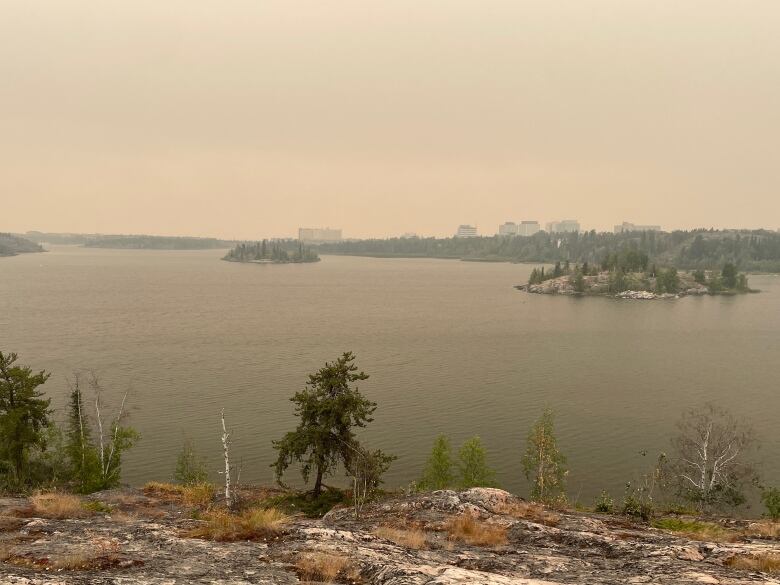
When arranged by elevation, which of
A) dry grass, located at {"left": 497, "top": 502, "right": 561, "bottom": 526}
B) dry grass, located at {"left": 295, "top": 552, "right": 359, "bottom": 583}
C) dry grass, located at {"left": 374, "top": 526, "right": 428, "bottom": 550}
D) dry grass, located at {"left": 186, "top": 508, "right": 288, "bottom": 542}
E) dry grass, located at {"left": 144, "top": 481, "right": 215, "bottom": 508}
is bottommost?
dry grass, located at {"left": 144, "top": 481, "right": 215, "bottom": 508}

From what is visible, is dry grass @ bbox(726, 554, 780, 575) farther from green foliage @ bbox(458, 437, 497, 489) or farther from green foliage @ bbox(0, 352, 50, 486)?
green foliage @ bbox(0, 352, 50, 486)

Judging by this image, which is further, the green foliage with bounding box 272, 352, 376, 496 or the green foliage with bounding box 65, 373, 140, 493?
the green foliage with bounding box 65, 373, 140, 493

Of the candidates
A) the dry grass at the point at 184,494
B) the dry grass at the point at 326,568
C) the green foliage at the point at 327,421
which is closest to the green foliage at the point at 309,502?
the green foliage at the point at 327,421

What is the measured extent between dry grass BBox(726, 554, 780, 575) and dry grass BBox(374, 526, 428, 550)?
30.4ft

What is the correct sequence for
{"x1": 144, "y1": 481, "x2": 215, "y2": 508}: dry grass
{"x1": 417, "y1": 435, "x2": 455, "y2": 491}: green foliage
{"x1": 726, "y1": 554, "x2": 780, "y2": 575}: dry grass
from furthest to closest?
{"x1": 417, "y1": 435, "x2": 455, "y2": 491}: green foliage
{"x1": 144, "y1": 481, "x2": 215, "y2": 508}: dry grass
{"x1": 726, "y1": 554, "x2": 780, "y2": 575}: dry grass

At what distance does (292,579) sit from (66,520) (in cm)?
1182

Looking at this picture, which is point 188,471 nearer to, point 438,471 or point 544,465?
point 438,471

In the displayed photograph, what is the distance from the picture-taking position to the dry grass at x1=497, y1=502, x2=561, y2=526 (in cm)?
2128

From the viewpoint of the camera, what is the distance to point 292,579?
44.0 feet

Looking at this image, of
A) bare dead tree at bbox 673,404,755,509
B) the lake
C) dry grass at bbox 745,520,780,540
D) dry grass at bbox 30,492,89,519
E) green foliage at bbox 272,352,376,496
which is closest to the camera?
dry grass at bbox 745,520,780,540

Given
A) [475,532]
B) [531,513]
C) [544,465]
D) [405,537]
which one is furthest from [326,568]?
[544,465]

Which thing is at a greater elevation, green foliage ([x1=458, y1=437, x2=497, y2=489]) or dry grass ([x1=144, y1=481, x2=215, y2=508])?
dry grass ([x1=144, y1=481, x2=215, y2=508])

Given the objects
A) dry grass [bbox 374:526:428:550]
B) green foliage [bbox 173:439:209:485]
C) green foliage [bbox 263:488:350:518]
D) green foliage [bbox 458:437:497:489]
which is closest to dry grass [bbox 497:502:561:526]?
dry grass [bbox 374:526:428:550]

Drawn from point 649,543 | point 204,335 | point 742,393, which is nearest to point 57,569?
point 649,543
